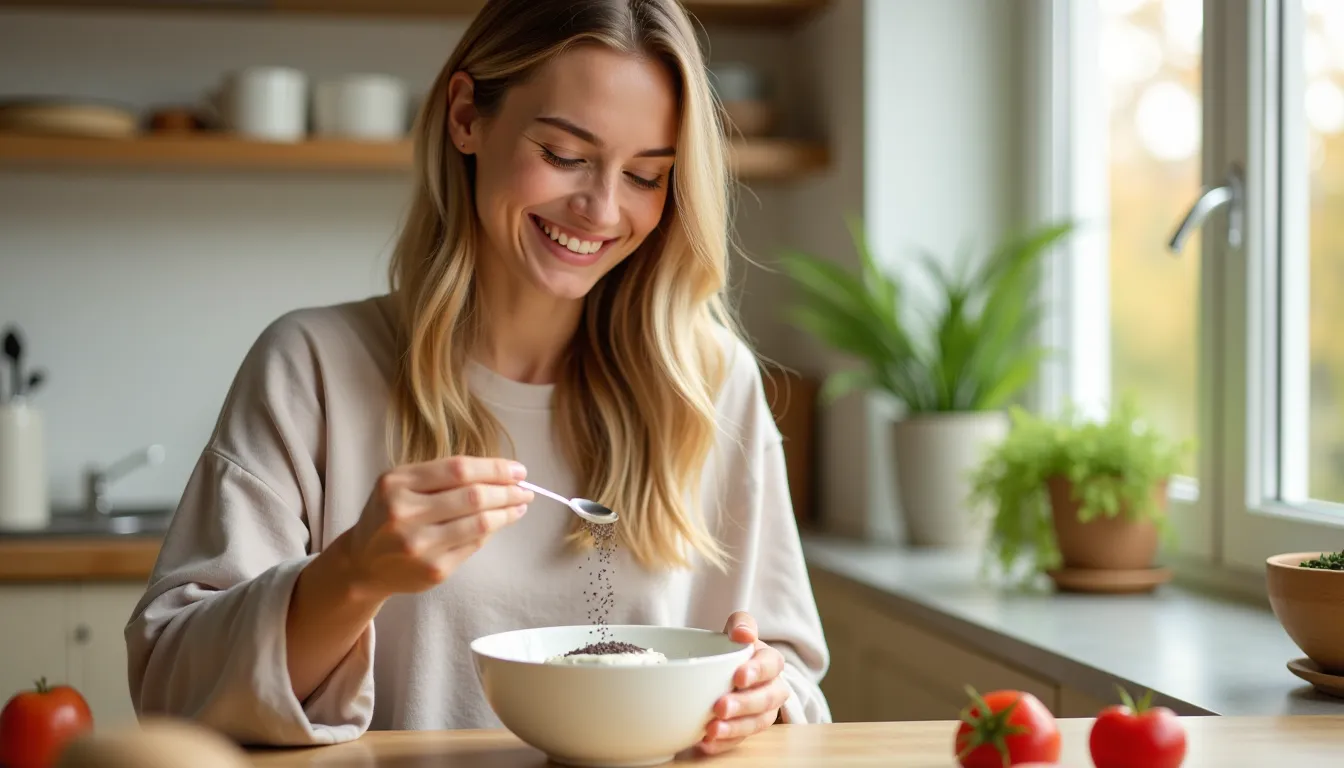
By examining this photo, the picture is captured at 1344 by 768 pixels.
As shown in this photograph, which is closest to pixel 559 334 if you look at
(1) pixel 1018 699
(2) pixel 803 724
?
(2) pixel 803 724

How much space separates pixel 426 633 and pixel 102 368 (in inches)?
A: 77.3

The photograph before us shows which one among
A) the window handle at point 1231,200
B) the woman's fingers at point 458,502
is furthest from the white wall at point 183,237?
the woman's fingers at point 458,502

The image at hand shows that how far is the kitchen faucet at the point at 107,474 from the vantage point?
294 cm

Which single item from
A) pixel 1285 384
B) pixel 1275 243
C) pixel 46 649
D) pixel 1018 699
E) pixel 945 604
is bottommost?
pixel 46 649

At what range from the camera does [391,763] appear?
40.8 inches

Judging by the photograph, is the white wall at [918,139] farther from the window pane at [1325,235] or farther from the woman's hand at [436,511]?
the woman's hand at [436,511]

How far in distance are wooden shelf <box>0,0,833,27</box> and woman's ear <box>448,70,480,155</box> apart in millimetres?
1504

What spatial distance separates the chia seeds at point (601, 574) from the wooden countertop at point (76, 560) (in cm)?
134

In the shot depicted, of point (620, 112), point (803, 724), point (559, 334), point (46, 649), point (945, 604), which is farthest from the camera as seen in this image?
point (46, 649)

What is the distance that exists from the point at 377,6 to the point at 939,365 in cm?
148

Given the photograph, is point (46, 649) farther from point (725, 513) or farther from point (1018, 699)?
point (1018, 699)

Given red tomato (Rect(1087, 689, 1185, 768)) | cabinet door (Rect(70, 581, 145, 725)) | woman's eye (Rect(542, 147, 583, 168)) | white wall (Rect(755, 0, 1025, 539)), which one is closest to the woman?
woman's eye (Rect(542, 147, 583, 168))

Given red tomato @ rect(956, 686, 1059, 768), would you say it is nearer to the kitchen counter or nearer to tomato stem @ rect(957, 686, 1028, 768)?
tomato stem @ rect(957, 686, 1028, 768)

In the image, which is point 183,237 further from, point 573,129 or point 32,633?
point 573,129
